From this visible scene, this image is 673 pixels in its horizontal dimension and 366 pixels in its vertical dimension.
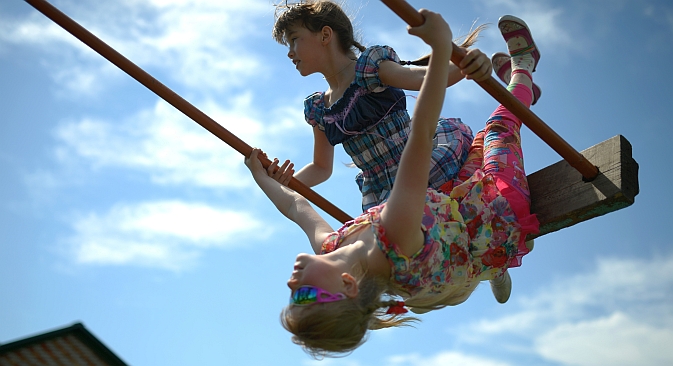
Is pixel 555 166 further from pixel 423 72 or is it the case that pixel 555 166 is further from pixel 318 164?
pixel 318 164

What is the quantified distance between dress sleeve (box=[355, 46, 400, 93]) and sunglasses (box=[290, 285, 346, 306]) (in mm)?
1475

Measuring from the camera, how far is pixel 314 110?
5.52m

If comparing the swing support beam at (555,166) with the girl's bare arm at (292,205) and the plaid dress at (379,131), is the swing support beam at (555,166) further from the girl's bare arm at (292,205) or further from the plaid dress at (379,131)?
the plaid dress at (379,131)

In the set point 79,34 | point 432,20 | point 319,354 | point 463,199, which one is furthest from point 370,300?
point 79,34

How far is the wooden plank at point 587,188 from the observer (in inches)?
170

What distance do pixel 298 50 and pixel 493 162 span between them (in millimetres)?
1371

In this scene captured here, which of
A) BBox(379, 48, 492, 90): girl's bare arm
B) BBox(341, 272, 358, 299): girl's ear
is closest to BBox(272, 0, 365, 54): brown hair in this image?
BBox(379, 48, 492, 90): girl's bare arm

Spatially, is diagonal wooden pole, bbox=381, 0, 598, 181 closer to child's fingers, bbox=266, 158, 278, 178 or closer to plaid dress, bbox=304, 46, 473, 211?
plaid dress, bbox=304, 46, 473, 211

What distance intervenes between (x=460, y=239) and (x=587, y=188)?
2.20 ft

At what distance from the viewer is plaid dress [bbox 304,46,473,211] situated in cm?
506

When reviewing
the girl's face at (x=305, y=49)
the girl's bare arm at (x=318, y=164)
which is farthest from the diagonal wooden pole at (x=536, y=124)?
the girl's bare arm at (x=318, y=164)

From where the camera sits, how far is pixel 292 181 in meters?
4.95

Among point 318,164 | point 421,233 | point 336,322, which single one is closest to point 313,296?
point 336,322

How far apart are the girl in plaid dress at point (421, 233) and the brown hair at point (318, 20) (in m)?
0.93
